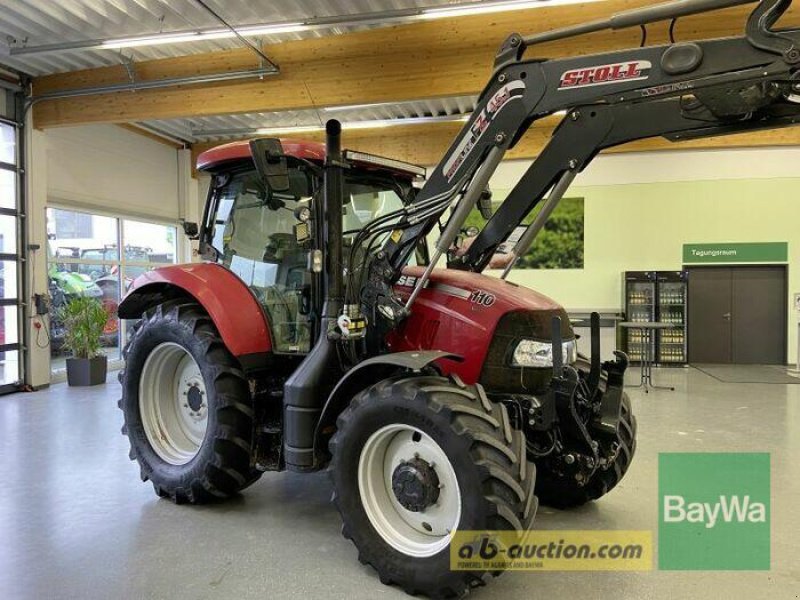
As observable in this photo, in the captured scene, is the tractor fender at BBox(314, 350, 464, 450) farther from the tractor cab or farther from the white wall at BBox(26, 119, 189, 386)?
the white wall at BBox(26, 119, 189, 386)

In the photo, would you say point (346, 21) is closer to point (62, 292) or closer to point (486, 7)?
point (486, 7)

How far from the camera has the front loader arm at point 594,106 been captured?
2.17m

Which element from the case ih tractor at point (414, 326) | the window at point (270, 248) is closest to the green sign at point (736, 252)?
the case ih tractor at point (414, 326)

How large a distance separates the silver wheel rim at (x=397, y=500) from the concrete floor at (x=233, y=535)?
0.25 m

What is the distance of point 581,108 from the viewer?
2.66 meters

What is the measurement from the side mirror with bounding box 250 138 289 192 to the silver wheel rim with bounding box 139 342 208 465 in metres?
1.54

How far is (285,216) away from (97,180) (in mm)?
7688

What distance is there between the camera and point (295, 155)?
326 cm

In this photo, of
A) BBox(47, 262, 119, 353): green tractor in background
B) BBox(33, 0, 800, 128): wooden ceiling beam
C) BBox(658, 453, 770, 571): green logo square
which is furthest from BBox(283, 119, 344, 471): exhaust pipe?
BBox(47, 262, 119, 353): green tractor in background

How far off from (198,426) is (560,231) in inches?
352

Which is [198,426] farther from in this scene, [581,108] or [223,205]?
[581,108]

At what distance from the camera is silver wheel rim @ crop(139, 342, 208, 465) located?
382cm

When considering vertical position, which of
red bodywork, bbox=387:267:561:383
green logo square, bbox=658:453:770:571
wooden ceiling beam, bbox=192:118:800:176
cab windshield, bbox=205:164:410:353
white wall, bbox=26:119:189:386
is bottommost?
green logo square, bbox=658:453:770:571

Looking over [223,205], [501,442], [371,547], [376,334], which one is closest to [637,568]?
[501,442]
